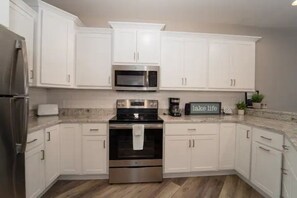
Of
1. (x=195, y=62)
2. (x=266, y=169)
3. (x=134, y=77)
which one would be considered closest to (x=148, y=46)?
(x=134, y=77)

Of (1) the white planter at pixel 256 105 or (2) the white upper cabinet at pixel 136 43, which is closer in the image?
(2) the white upper cabinet at pixel 136 43

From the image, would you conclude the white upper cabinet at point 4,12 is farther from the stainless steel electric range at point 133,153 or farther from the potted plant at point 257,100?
the potted plant at point 257,100

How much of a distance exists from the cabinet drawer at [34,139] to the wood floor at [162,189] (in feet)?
2.45

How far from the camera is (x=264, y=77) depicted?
11.4 ft

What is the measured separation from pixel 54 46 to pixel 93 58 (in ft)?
1.85

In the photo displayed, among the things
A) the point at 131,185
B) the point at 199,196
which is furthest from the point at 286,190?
the point at 131,185

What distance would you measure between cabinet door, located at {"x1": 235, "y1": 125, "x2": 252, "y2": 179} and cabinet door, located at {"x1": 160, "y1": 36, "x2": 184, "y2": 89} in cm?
118

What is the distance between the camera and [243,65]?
3107 mm

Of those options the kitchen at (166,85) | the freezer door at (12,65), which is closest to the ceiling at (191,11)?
the kitchen at (166,85)

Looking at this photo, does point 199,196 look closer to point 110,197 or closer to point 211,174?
point 211,174

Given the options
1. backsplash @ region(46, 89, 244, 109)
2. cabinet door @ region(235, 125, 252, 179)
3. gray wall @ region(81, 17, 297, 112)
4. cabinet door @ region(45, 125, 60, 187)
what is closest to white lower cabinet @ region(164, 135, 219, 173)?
cabinet door @ region(235, 125, 252, 179)

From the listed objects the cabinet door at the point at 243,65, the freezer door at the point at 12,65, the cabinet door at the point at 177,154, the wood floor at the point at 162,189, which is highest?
the cabinet door at the point at 243,65

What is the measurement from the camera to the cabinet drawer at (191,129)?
2.60 metres

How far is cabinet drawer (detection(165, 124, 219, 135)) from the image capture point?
2602 mm
